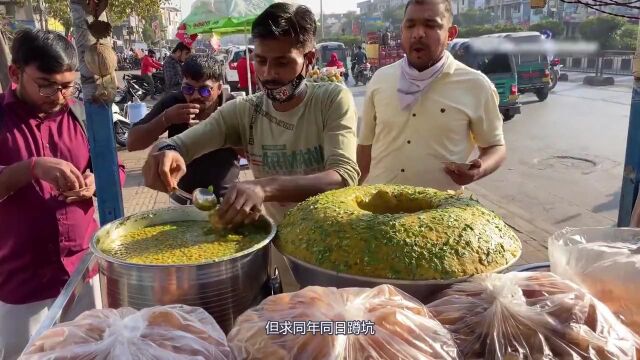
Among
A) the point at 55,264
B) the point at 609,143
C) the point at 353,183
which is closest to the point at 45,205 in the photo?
the point at 55,264

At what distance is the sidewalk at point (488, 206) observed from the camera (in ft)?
15.4

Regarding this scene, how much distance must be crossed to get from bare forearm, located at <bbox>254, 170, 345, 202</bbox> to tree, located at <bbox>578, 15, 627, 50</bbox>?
2310 centimetres

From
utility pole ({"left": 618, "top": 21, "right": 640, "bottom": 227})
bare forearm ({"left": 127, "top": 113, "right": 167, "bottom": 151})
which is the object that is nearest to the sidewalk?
utility pole ({"left": 618, "top": 21, "right": 640, "bottom": 227})

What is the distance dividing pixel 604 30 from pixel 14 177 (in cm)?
2517

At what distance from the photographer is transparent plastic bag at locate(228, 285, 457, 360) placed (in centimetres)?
72

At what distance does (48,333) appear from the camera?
2.62 ft

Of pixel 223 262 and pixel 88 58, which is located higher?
pixel 88 58

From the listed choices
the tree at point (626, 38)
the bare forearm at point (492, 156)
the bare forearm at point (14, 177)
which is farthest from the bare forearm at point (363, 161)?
the tree at point (626, 38)

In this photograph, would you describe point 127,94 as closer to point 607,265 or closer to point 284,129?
point 284,129

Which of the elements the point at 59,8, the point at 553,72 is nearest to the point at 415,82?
the point at 553,72

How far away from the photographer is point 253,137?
6.10ft

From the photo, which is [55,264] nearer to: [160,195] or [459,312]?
[459,312]

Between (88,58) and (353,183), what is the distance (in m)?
0.99

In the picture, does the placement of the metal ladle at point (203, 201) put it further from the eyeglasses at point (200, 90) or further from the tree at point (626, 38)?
the tree at point (626, 38)
